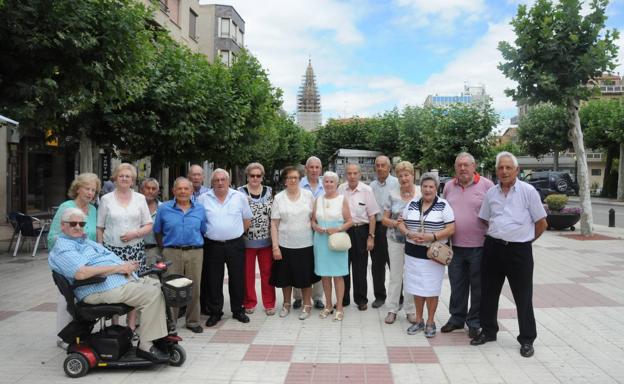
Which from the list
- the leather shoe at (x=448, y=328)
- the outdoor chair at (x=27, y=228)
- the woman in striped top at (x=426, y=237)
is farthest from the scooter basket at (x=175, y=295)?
the outdoor chair at (x=27, y=228)

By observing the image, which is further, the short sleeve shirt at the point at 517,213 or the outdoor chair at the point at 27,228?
the outdoor chair at the point at 27,228

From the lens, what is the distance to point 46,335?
5.75 m

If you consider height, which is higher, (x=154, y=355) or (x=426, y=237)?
(x=426, y=237)

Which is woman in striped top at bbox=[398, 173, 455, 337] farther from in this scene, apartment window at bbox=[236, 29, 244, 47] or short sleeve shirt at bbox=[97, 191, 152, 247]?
apartment window at bbox=[236, 29, 244, 47]

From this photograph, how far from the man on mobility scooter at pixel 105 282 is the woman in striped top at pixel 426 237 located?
8.71 ft

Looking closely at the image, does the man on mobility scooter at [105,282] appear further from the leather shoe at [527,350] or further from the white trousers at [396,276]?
the leather shoe at [527,350]

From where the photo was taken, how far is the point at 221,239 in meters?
6.10

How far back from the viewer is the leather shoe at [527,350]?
5.03 m

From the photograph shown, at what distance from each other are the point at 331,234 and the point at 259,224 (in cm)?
93

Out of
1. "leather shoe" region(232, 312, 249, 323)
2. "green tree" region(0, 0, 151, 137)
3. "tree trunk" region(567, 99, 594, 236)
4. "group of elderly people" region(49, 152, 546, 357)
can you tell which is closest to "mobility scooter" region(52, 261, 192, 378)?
"group of elderly people" region(49, 152, 546, 357)

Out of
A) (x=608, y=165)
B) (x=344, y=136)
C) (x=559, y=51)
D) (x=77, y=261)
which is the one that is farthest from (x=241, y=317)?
(x=344, y=136)

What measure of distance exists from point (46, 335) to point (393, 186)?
436cm

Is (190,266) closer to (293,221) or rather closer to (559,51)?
(293,221)

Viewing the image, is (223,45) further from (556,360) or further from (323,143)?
(556,360)
